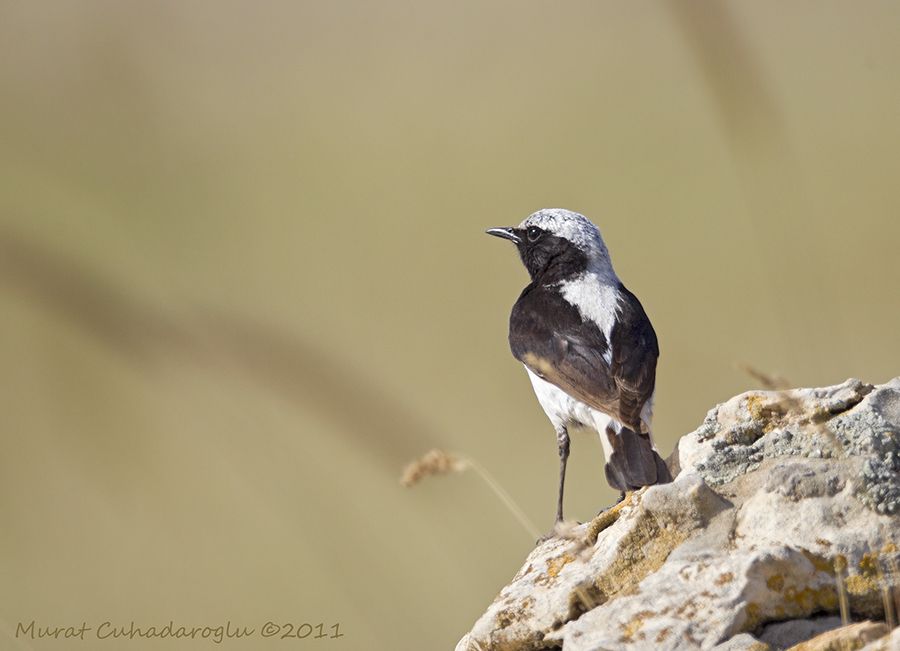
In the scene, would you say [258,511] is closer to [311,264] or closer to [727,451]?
[311,264]

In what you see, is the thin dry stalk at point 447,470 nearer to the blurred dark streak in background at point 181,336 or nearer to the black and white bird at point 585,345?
the blurred dark streak in background at point 181,336

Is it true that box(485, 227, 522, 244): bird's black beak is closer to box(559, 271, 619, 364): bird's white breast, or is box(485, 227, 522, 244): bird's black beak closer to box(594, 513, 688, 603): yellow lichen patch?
box(559, 271, 619, 364): bird's white breast

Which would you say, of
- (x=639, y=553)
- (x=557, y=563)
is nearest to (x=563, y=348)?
(x=557, y=563)

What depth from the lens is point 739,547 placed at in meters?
3.75

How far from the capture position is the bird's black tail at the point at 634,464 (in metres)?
5.29

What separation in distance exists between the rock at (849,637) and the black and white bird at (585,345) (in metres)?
2.05

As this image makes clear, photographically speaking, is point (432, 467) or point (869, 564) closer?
point (432, 467)

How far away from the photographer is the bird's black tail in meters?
5.29

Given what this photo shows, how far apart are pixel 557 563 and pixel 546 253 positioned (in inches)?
135

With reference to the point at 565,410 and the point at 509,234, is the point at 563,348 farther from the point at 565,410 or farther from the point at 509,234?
the point at 509,234

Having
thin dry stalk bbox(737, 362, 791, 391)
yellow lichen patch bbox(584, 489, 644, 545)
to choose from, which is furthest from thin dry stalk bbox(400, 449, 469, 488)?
yellow lichen patch bbox(584, 489, 644, 545)

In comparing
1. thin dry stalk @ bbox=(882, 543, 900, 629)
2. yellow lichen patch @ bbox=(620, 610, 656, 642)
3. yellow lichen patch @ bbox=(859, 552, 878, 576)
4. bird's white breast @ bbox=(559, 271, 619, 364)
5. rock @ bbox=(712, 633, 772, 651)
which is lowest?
thin dry stalk @ bbox=(882, 543, 900, 629)

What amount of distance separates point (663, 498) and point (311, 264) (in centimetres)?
1822

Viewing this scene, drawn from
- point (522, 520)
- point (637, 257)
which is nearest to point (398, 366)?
point (637, 257)
